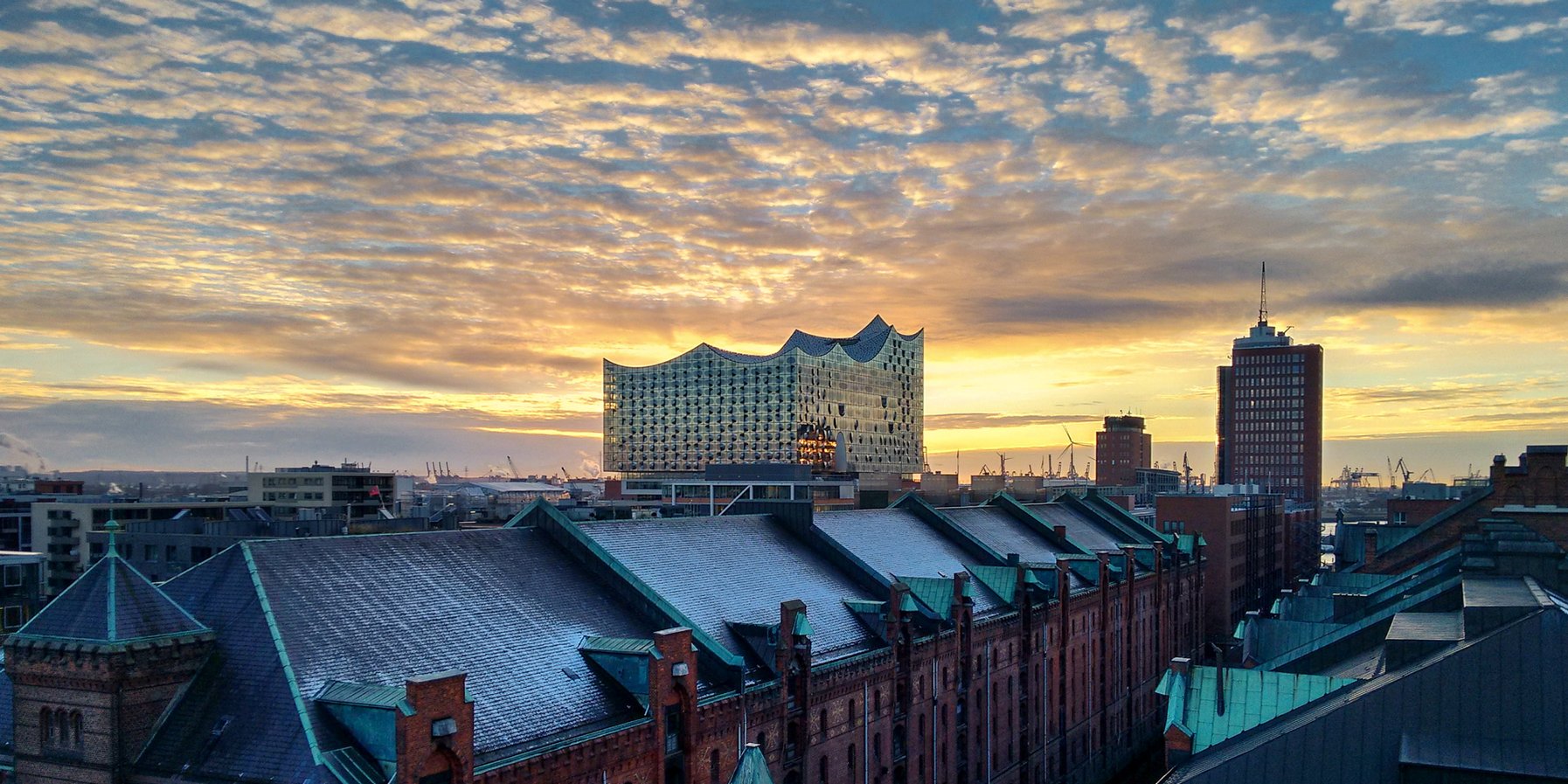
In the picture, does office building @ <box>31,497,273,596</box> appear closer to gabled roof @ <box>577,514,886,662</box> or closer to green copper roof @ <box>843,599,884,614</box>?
gabled roof @ <box>577,514,886,662</box>

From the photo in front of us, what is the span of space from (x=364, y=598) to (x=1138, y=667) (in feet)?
Answer: 244

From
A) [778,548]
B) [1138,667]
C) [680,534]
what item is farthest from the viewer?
[1138,667]

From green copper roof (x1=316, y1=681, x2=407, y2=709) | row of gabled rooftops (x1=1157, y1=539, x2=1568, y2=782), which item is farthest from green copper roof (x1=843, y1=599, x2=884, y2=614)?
green copper roof (x1=316, y1=681, x2=407, y2=709)

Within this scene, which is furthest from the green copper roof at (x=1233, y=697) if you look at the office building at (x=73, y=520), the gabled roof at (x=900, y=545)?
the office building at (x=73, y=520)

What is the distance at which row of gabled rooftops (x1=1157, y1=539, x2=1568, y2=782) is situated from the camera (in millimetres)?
31328

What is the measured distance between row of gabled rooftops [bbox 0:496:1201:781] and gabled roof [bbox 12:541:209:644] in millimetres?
64

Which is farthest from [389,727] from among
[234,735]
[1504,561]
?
[1504,561]

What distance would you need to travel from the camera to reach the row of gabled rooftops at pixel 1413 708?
31328 mm

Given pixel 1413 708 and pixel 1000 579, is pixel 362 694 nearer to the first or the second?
pixel 1413 708

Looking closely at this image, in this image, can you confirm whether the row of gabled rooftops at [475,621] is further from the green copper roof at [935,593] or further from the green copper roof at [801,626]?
the green copper roof at [801,626]

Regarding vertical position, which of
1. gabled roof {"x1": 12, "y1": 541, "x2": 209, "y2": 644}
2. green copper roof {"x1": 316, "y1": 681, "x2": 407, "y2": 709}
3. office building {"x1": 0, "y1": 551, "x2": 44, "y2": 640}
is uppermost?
→ gabled roof {"x1": 12, "y1": 541, "x2": 209, "y2": 644}

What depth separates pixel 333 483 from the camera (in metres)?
193

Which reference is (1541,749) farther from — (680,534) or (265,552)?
(265,552)

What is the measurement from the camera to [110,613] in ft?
102
